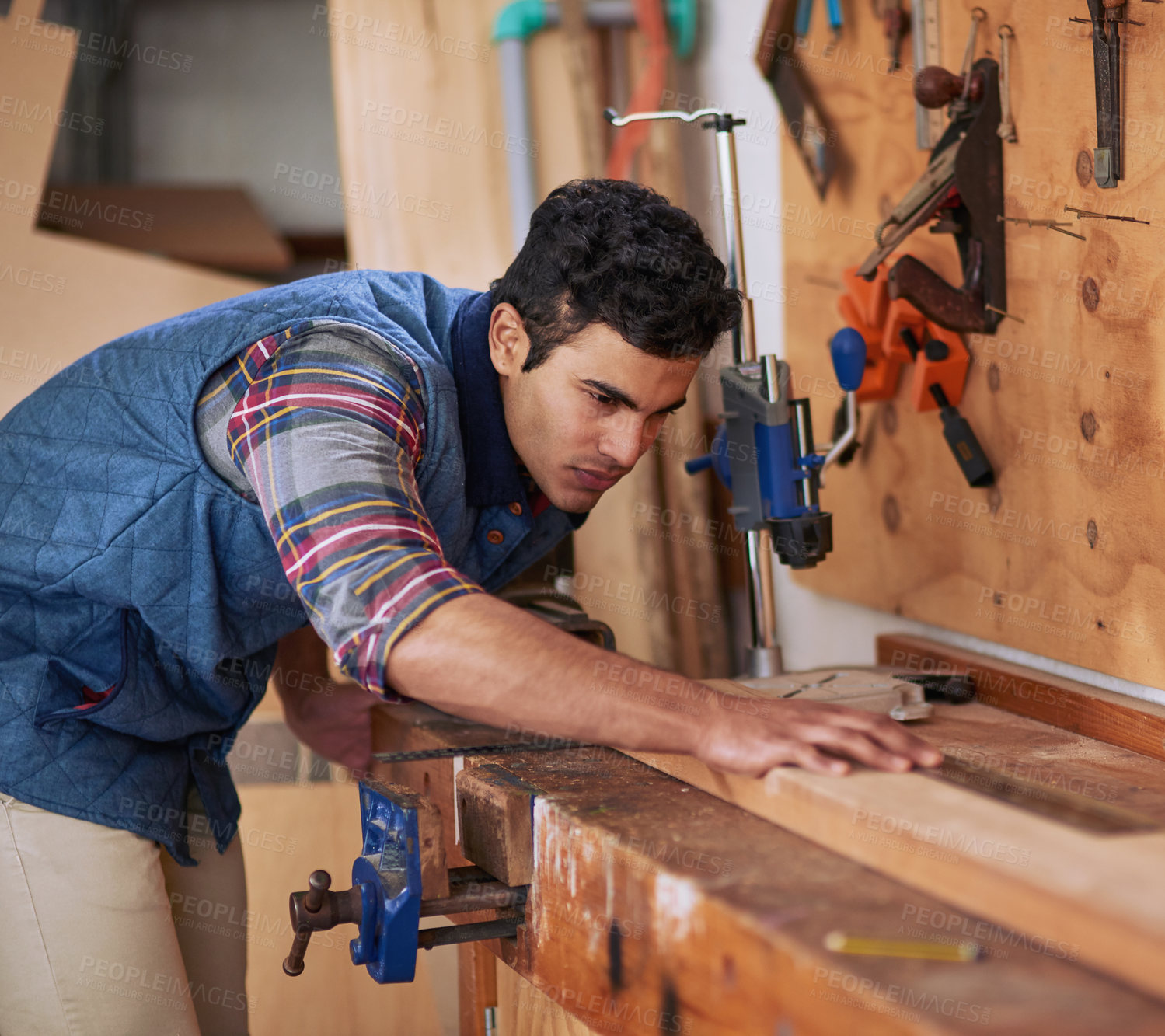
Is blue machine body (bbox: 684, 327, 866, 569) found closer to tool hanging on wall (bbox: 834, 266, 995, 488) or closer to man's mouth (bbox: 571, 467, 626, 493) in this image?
tool hanging on wall (bbox: 834, 266, 995, 488)

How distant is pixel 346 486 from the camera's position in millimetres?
1008

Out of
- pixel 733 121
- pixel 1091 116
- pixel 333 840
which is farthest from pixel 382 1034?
pixel 1091 116

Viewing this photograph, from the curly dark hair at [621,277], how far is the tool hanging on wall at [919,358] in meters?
0.44

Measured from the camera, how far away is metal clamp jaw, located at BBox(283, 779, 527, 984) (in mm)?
1024

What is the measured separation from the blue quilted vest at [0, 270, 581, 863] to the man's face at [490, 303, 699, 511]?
28 mm

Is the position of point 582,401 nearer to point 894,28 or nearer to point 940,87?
point 940,87

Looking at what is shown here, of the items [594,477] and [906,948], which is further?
[594,477]

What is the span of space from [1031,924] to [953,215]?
1.12 meters

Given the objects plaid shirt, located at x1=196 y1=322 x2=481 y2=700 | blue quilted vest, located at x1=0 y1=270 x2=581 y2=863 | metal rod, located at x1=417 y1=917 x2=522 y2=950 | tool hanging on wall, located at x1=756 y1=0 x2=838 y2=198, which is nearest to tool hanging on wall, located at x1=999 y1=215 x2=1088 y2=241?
tool hanging on wall, located at x1=756 y1=0 x2=838 y2=198

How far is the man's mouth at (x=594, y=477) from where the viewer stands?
1.38 meters

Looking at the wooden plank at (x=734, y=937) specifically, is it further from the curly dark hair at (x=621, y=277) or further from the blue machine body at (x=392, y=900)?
the curly dark hair at (x=621, y=277)

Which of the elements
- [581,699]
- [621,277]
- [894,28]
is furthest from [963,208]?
[581,699]

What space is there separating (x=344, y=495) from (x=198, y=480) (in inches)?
12.6

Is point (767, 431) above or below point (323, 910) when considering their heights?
above
